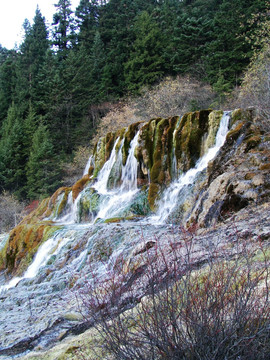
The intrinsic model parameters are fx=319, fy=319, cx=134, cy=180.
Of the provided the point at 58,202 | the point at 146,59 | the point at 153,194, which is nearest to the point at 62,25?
the point at 146,59

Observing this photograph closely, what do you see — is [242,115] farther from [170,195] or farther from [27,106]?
[27,106]

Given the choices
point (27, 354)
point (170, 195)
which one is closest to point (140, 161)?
point (170, 195)

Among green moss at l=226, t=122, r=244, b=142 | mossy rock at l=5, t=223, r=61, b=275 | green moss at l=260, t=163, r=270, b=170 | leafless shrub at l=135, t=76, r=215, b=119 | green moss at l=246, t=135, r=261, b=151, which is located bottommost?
mossy rock at l=5, t=223, r=61, b=275

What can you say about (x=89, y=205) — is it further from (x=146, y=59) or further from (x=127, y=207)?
(x=146, y=59)

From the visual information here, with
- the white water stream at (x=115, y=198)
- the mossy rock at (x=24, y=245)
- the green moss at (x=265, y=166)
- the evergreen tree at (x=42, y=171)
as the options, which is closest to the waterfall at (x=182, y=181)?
the white water stream at (x=115, y=198)

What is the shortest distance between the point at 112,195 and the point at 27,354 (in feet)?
32.6

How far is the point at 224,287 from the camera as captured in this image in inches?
90.7

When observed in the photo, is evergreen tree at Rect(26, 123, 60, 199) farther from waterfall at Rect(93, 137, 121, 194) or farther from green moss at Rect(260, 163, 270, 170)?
green moss at Rect(260, 163, 270, 170)

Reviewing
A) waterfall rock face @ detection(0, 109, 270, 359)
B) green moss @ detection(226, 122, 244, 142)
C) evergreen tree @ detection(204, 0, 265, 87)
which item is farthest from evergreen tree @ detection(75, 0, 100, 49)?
green moss @ detection(226, 122, 244, 142)

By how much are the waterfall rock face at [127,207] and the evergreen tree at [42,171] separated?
11.8m

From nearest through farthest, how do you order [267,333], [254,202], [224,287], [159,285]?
[267,333], [224,287], [159,285], [254,202]

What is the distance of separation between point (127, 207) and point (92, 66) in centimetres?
3019

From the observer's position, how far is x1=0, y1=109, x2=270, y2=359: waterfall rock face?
5.64 m

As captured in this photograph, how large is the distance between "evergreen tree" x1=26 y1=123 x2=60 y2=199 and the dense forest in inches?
3.8
